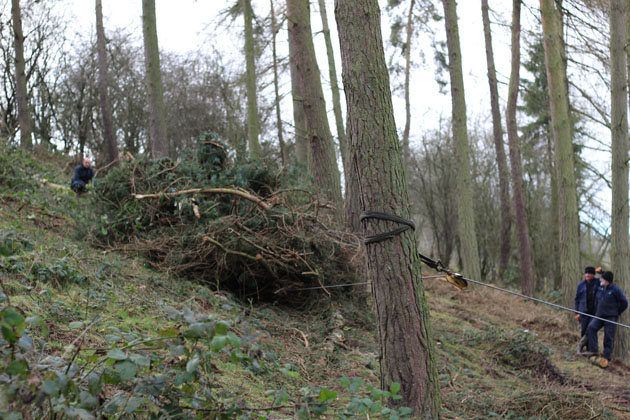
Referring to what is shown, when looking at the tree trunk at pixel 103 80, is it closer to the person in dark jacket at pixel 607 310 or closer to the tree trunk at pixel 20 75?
the tree trunk at pixel 20 75

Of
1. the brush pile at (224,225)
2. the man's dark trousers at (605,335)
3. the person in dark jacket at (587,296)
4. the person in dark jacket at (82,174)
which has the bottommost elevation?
the man's dark trousers at (605,335)

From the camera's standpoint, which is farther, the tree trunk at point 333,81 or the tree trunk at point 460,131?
the tree trunk at point 333,81

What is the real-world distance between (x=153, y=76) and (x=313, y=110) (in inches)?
194

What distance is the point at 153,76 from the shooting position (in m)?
13.0

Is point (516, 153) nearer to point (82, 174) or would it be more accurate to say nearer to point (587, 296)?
point (587, 296)

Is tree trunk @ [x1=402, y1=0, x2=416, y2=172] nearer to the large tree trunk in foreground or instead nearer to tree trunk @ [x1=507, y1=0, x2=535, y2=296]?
tree trunk @ [x1=507, y1=0, x2=535, y2=296]

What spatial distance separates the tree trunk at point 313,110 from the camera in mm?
10008

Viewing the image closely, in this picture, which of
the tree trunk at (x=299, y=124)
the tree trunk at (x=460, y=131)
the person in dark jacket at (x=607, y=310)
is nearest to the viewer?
the person in dark jacket at (x=607, y=310)

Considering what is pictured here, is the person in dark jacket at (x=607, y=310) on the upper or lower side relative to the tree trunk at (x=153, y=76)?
lower

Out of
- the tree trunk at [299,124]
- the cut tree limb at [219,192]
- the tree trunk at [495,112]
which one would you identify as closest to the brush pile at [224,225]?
the cut tree limb at [219,192]

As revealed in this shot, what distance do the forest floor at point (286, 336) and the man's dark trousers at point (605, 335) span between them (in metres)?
0.33

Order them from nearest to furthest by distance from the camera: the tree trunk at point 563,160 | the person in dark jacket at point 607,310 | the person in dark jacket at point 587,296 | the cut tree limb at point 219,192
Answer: the cut tree limb at point 219,192, the person in dark jacket at point 607,310, the person in dark jacket at point 587,296, the tree trunk at point 563,160

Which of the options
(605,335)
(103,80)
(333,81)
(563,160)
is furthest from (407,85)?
(605,335)

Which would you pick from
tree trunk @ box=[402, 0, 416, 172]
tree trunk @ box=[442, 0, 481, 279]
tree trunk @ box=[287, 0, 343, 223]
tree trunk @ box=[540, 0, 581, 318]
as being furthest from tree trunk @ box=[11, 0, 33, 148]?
tree trunk @ box=[540, 0, 581, 318]
